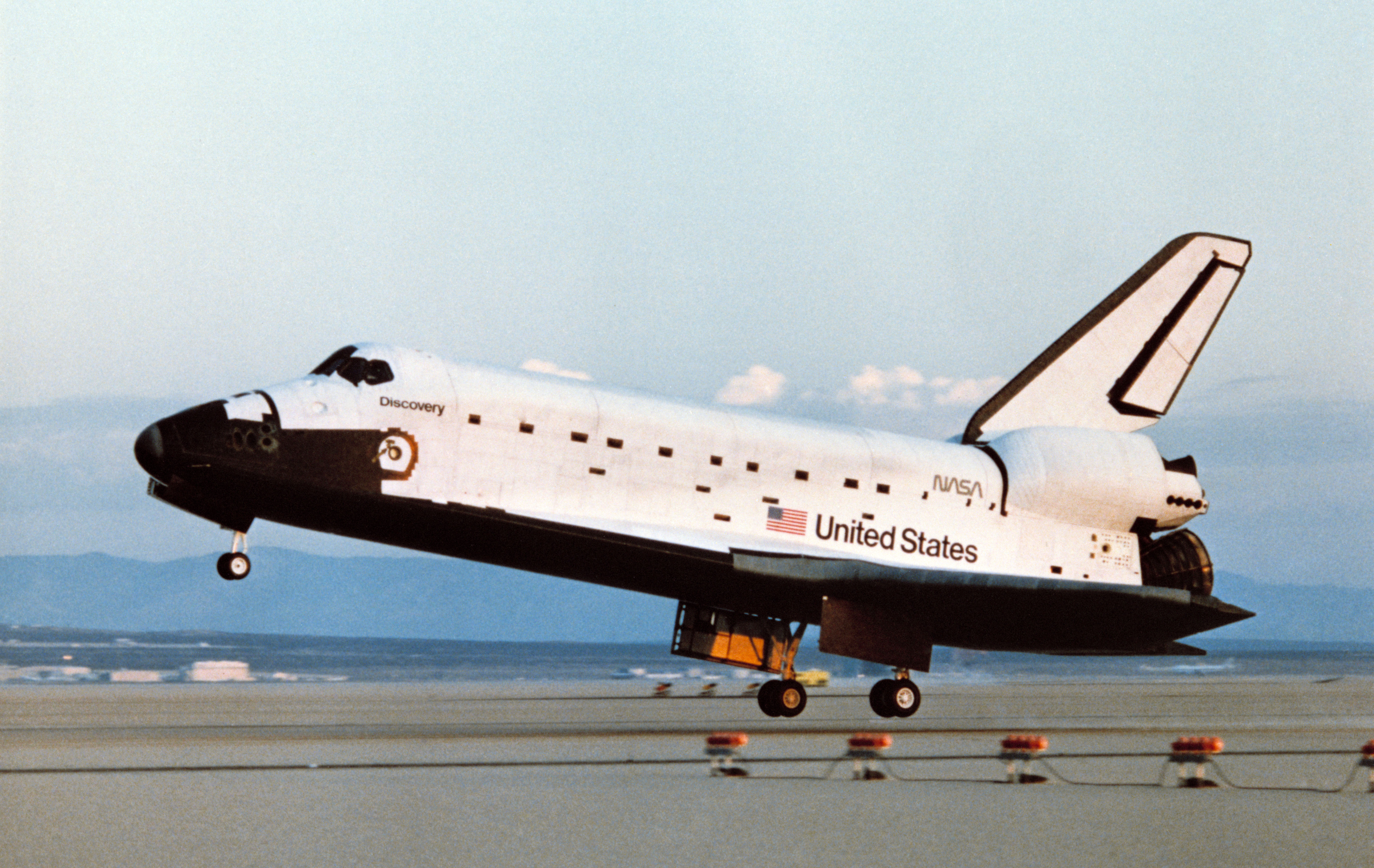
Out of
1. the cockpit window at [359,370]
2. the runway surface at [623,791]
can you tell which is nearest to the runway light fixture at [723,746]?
the runway surface at [623,791]

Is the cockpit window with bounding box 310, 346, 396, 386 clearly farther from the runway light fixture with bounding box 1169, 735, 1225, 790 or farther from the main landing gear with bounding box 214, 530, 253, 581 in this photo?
the runway light fixture with bounding box 1169, 735, 1225, 790

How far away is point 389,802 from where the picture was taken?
→ 22.2 m

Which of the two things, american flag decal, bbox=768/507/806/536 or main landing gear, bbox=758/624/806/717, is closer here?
american flag decal, bbox=768/507/806/536

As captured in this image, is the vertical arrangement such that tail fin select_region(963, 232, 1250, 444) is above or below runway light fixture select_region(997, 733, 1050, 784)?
above

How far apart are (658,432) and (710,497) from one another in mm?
926

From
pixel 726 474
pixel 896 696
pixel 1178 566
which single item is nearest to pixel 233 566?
pixel 726 474

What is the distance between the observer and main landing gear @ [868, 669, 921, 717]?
53.0 feet

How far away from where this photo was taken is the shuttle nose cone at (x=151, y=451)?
12.2 metres

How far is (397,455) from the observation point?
1295 centimetres

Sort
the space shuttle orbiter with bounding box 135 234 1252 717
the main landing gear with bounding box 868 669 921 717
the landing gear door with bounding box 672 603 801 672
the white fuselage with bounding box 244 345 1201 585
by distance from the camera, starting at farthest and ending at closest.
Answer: the main landing gear with bounding box 868 669 921 717 < the landing gear door with bounding box 672 603 801 672 < the white fuselage with bounding box 244 345 1201 585 < the space shuttle orbiter with bounding box 135 234 1252 717

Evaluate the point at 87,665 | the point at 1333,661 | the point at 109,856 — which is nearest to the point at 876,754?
the point at 109,856

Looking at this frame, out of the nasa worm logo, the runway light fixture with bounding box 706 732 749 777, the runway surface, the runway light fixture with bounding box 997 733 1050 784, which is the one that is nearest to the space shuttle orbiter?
the nasa worm logo

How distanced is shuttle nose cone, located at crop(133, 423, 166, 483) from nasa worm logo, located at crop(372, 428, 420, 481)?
194 cm

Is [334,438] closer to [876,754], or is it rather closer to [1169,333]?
[1169,333]
